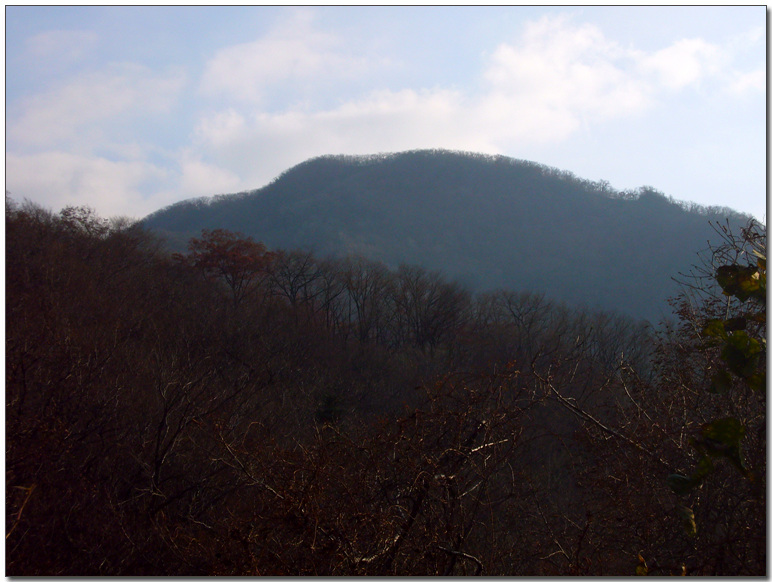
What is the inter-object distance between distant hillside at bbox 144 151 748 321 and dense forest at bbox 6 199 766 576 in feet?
125

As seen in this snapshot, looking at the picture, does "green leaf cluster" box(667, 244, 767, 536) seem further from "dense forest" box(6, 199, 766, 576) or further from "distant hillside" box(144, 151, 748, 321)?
"distant hillside" box(144, 151, 748, 321)

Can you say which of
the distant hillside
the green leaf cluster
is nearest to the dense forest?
the green leaf cluster

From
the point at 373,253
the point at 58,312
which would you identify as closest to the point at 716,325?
the point at 58,312

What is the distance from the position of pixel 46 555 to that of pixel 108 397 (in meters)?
5.66

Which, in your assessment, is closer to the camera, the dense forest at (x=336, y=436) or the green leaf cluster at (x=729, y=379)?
the green leaf cluster at (x=729, y=379)

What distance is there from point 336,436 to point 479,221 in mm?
89218

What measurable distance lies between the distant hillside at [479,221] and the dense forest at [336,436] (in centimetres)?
3819

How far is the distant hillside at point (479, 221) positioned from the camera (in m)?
71.7

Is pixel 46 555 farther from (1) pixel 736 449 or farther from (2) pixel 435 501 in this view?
(1) pixel 736 449

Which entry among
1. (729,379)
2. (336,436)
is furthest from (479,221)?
(729,379)

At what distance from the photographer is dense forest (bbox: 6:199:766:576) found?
162 inches

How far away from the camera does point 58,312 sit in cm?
1752

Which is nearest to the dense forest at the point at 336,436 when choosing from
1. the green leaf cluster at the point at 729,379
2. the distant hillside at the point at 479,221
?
the green leaf cluster at the point at 729,379

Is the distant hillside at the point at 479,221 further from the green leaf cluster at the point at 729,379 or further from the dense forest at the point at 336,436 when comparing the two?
the green leaf cluster at the point at 729,379
